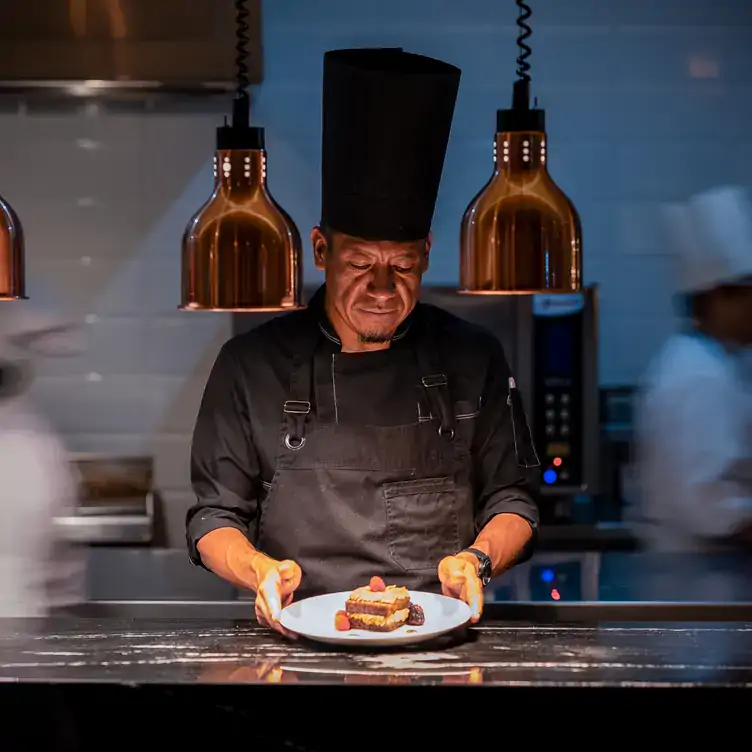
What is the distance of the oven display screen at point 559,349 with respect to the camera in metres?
3.88

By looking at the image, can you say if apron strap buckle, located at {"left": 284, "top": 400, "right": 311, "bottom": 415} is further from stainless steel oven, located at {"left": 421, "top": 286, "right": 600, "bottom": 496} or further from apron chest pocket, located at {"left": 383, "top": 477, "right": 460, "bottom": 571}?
stainless steel oven, located at {"left": 421, "top": 286, "right": 600, "bottom": 496}

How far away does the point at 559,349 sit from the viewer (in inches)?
153

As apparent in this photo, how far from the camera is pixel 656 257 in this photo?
439cm

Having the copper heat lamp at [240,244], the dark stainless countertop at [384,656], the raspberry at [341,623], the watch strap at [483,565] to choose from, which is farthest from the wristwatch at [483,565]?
the copper heat lamp at [240,244]

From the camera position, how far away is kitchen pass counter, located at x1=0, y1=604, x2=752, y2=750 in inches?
73.5

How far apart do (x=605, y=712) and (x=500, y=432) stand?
1.06m

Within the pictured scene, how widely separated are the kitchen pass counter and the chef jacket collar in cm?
92

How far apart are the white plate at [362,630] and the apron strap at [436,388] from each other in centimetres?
57

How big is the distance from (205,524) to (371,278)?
655mm

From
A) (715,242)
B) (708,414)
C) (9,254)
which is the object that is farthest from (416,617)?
Result: (715,242)

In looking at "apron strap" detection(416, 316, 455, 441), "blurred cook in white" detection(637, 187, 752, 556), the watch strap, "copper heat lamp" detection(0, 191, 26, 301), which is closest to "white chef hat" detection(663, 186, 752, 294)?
"blurred cook in white" detection(637, 187, 752, 556)

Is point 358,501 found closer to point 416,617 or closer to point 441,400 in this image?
point 441,400

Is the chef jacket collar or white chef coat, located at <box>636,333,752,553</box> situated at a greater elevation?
the chef jacket collar

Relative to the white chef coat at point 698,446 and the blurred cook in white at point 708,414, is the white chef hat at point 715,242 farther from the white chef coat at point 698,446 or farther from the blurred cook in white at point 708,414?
the white chef coat at point 698,446
